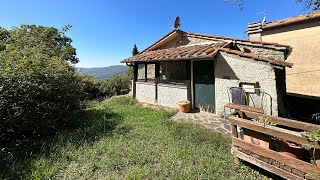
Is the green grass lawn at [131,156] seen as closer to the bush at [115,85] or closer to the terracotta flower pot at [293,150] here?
the terracotta flower pot at [293,150]

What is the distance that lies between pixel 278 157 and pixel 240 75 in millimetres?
4894

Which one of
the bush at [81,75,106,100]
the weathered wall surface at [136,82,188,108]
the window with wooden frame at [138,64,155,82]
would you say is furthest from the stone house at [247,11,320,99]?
the bush at [81,75,106,100]

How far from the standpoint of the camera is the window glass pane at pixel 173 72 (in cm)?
1071

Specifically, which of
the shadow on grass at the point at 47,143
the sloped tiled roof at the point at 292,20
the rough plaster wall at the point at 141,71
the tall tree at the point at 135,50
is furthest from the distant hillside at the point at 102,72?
the sloped tiled roof at the point at 292,20

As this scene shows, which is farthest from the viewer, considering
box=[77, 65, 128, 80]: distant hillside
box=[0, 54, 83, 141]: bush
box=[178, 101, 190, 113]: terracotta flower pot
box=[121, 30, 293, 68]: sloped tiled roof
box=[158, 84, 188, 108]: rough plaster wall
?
box=[77, 65, 128, 80]: distant hillside

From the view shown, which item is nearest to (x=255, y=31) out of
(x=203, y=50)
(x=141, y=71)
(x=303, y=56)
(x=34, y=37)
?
(x=203, y=50)

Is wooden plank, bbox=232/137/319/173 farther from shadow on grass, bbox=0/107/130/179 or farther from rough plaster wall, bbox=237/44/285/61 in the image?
rough plaster wall, bbox=237/44/285/61

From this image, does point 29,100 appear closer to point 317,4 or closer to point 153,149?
point 153,149

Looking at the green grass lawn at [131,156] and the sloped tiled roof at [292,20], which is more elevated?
the sloped tiled roof at [292,20]

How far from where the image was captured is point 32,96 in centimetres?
600

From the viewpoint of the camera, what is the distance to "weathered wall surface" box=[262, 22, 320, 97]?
35.2 ft

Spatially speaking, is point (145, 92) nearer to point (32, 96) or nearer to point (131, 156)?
point (32, 96)

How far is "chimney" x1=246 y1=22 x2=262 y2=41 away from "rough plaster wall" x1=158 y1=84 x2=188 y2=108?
5.08 meters

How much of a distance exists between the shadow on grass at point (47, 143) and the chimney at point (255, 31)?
29.2 ft
